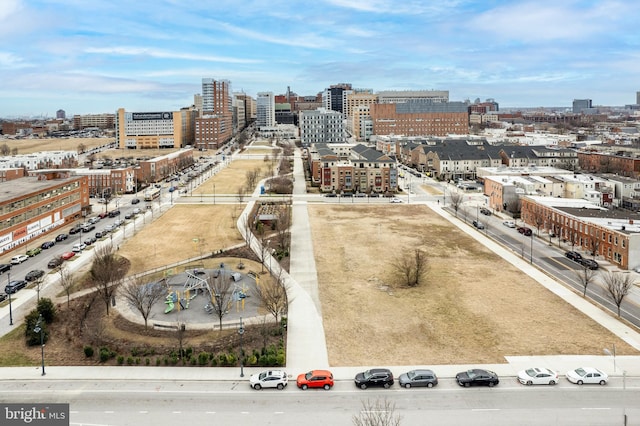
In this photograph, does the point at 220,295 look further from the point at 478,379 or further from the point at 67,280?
the point at 478,379

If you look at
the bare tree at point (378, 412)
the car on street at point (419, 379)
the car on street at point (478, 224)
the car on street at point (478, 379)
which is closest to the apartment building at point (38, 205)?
the bare tree at point (378, 412)

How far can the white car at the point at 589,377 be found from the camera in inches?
960

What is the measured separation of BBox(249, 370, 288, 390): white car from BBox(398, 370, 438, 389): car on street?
18.8 ft

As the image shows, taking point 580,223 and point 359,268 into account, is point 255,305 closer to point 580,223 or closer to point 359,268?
point 359,268

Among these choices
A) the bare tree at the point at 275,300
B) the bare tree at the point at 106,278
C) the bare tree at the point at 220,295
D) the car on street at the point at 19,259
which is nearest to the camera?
the bare tree at the point at 220,295

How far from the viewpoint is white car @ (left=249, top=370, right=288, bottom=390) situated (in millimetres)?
24328

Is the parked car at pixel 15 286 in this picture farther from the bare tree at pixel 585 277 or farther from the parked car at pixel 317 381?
the bare tree at pixel 585 277

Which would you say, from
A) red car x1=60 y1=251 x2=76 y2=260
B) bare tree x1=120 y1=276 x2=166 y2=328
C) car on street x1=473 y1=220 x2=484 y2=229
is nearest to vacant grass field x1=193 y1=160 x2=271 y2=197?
red car x1=60 y1=251 x2=76 y2=260

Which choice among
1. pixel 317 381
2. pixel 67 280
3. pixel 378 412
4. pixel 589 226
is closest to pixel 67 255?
pixel 67 280

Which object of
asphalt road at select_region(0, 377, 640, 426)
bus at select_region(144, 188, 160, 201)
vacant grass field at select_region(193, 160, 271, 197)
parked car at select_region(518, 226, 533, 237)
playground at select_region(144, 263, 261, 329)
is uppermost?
vacant grass field at select_region(193, 160, 271, 197)

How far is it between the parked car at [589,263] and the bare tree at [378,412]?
1191 inches

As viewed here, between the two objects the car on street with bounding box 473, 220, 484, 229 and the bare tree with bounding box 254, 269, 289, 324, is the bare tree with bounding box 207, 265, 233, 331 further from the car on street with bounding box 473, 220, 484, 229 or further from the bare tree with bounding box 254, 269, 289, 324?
the car on street with bounding box 473, 220, 484, 229

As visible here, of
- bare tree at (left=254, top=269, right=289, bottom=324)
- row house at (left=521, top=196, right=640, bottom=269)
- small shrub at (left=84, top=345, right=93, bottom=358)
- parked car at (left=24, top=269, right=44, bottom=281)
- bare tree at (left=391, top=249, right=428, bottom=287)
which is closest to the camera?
small shrub at (left=84, top=345, right=93, bottom=358)

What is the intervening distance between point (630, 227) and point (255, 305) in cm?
3737
